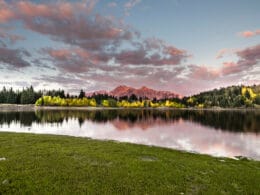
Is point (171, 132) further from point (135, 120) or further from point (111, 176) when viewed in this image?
point (111, 176)

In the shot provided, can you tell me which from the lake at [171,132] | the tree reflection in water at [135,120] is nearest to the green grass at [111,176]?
the lake at [171,132]

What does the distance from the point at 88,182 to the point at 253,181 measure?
10.3m

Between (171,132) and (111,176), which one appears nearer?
(111,176)

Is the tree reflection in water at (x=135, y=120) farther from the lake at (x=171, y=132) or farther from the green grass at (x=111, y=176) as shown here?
the green grass at (x=111, y=176)

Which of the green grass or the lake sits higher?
the green grass

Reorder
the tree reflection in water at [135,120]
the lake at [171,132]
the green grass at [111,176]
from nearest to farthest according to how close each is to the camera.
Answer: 1. the green grass at [111,176]
2. the lake at [171,132]
3. the tree reflection in water at [135,120]

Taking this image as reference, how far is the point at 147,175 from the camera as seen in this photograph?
11797mm

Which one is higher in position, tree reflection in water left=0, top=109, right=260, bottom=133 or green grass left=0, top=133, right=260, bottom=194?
green grass left=0, top=133, right=260, bottom=194

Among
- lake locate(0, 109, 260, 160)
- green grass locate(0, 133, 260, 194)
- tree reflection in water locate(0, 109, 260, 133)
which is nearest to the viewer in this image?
green grass locate(0, 133, 260, 194)

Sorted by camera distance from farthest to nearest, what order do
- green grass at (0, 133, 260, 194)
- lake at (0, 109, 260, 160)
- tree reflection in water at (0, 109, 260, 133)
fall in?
tree reflection in water at (0, 109, 260, 133), lake at (0, 109, 260, 160), green grass at (0, 133, 260, 194)

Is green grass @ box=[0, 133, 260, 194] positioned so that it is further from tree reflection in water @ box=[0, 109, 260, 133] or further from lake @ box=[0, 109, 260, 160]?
tree reflection in water @ box=[0, 109, 260, 133]

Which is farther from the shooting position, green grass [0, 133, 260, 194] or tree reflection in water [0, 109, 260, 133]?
tree reflection in water [0, 109, 260, 133]

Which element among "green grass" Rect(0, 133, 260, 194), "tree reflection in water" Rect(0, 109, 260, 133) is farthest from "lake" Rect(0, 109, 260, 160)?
"green grass" Rect(0, 133, 260, 194)

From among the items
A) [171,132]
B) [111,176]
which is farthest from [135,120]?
[111,176]
